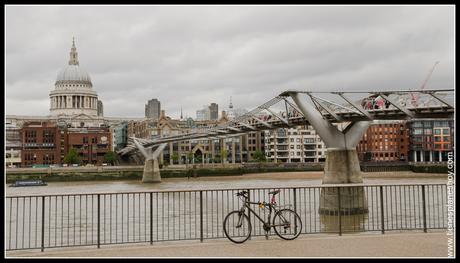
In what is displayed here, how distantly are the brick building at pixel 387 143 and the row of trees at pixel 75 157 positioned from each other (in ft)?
171

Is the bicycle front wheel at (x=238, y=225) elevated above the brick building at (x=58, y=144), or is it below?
below

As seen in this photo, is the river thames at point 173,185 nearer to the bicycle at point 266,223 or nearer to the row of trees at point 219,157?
the row of trees at point 219,157

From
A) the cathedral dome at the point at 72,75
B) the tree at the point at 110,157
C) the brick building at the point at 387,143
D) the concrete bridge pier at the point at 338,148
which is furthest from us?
the cathedral dome at the point at 72,75

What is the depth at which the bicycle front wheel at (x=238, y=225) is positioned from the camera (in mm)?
10102

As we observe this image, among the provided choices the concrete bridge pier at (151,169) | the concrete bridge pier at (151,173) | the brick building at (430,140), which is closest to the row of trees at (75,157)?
the concrete bridge pier at (151,169)

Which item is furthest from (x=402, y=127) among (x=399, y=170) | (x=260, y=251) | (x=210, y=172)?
(x=260, y=251)

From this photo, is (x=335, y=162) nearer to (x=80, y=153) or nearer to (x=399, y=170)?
(x=399, y=170)

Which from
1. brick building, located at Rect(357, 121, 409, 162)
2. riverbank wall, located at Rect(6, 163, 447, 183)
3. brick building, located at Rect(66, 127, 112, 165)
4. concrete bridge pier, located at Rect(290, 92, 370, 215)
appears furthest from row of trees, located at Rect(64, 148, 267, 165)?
concrete bridge pier, located at Rect(290, 92, 370, 215)

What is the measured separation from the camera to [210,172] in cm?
9331

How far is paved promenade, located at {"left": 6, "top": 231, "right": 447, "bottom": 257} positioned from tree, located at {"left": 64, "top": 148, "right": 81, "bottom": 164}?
101 meters

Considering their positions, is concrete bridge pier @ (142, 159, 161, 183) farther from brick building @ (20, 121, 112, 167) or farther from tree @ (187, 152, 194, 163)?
brick building @ (20, 121, 112, 167)

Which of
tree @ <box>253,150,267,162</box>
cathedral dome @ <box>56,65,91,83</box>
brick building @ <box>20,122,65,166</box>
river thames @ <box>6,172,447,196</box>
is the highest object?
cathedral dome @ <box>56,65,91,83</box>

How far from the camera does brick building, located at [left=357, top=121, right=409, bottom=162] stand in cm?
11194

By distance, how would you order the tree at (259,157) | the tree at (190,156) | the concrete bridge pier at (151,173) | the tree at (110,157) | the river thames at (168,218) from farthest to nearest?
the tree at (110,157), the tree at (259,157), the tree at (190,156), the concrete bridge pier at (151,173), the river thames at (168,218)
